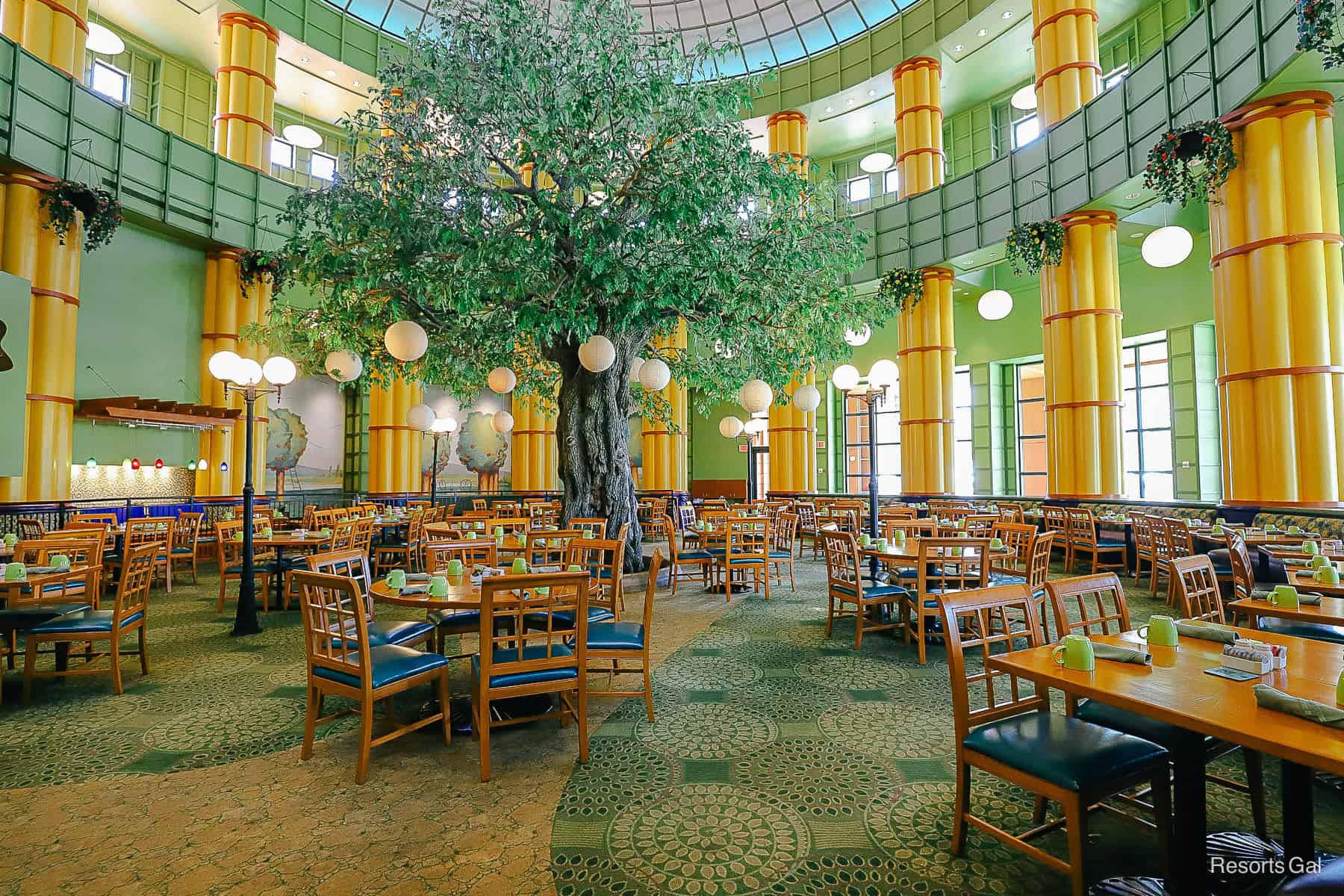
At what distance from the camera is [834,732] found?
3.42 meters

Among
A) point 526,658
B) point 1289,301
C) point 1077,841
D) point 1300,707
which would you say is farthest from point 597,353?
point 1289,301

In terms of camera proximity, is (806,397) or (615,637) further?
(806,397)

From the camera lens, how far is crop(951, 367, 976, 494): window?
15.1 metres

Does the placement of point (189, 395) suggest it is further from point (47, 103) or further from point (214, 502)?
point (47, 103)

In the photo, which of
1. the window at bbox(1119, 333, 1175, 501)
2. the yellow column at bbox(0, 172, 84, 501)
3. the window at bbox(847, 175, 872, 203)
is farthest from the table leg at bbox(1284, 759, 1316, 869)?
the window at bbox(847, 175, 872, 203)

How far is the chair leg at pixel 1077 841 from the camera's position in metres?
1.84

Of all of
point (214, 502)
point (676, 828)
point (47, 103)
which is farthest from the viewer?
point (214, 502)

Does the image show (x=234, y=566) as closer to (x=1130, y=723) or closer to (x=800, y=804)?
(x=800, y=804)

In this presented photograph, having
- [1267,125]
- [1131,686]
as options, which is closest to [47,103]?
[1131,686]

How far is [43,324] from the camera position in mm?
8555

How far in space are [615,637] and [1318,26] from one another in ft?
22.1

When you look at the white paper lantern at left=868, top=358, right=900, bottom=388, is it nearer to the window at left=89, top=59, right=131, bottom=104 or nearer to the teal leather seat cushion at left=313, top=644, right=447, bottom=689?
the teal leather seat cushion at left=313, top=644, right=447, bottom=689

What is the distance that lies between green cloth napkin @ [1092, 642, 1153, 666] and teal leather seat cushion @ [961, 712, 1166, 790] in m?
0.24

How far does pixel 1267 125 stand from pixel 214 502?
1516 cm
